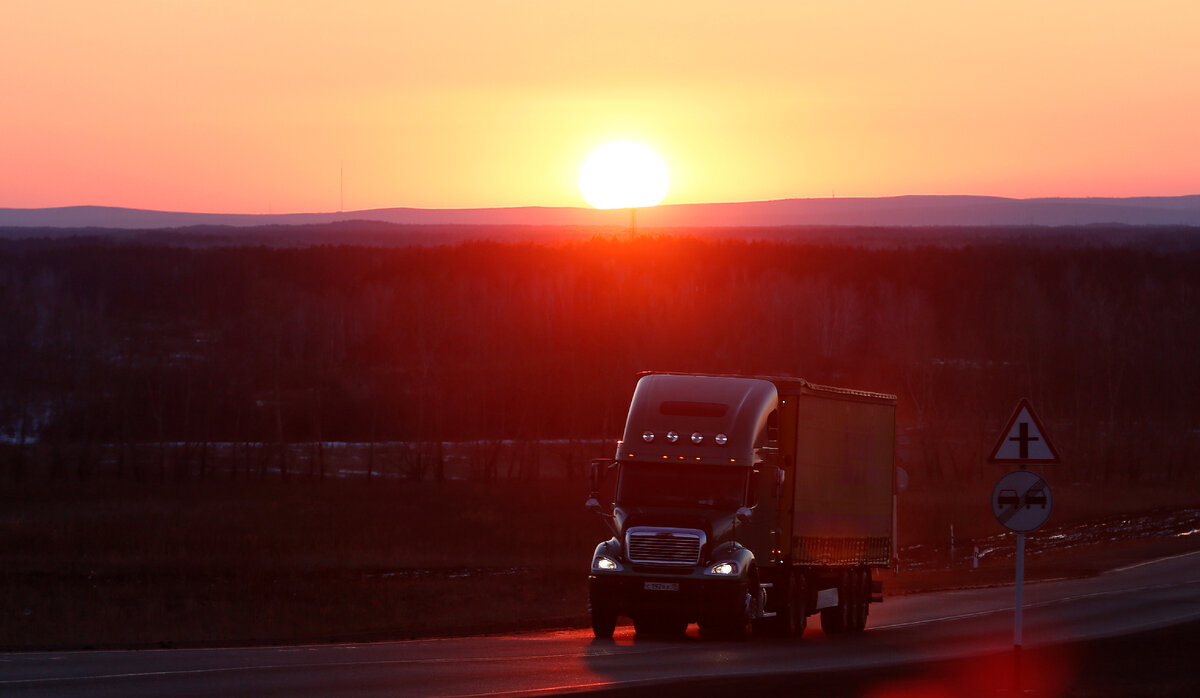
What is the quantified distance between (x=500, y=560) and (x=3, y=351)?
4309 inches

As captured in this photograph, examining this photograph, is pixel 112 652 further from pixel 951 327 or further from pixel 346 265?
pixel 346 265

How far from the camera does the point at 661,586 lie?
21.8m

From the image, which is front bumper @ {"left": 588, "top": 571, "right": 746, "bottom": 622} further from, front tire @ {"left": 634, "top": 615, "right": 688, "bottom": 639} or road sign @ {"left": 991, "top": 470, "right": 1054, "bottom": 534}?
road sign @ {"left": 991, "top": 470, "right": 1054, "bottom": 534}

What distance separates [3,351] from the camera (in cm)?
14425

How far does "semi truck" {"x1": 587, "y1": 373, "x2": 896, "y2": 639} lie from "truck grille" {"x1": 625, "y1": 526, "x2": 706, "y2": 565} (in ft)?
0.05

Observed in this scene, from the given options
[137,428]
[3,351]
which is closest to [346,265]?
[3,351]

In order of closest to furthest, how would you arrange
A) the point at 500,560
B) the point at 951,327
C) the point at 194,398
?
1. the point at 500,560
2. the point at 194,398
3. the point at 951,327

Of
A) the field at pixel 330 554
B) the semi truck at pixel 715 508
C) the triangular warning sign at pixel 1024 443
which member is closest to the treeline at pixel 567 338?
the field at pixel 330 554

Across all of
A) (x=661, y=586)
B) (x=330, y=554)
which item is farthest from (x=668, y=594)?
(x=330, y=554)

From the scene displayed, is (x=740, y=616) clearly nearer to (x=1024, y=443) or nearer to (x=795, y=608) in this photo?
(x=795, y=608)

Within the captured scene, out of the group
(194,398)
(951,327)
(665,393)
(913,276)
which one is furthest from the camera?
(913,276)

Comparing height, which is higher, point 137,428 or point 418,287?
point 418,287

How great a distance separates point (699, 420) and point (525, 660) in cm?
530

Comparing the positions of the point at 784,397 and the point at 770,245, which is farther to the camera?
the point at 770,245
